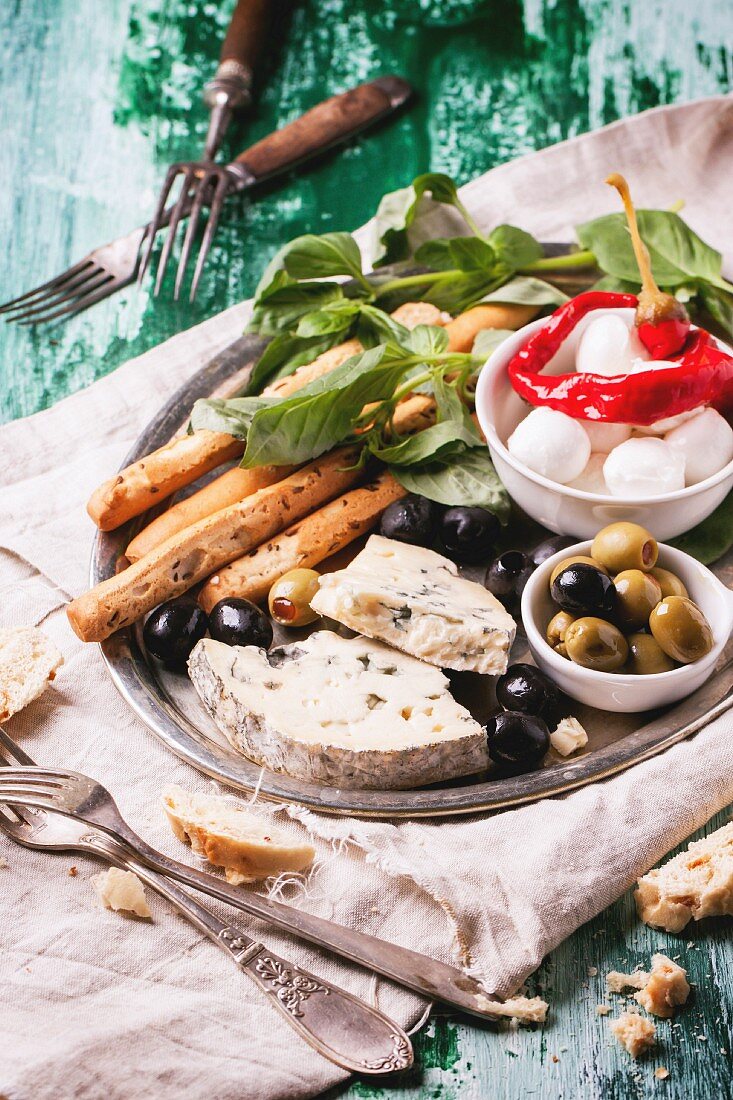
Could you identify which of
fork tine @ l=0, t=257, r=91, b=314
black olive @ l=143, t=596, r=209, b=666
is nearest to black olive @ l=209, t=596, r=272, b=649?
black olive @ l=143, t=596, r=209, b=666

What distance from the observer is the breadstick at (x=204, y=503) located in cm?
230

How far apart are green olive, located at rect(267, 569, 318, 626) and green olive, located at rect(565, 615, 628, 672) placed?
51cm

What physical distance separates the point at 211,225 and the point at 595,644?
175cm

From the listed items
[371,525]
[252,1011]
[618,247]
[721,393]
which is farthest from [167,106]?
[252,1011]

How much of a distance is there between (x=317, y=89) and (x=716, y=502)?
2.15 meters

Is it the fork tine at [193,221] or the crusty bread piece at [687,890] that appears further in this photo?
the fork tine at [193,221]

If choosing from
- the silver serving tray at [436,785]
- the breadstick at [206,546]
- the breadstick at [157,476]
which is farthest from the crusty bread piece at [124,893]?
the breadstick at [157,476]

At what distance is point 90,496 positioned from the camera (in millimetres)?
2445

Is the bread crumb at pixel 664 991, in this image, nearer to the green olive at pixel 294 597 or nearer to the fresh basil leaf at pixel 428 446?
the green olive at pixel 294 597

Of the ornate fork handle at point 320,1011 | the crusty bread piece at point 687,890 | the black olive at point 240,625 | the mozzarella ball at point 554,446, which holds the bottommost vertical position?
the crusty bread piece at point 687,890

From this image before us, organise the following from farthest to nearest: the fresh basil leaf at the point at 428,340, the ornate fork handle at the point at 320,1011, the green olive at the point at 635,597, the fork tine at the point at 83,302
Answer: the fork tine at the point at 83,302 → the fresh basil leaf at the point at 428,340 → the green olive at the point at 635,597 → the ornate fork handle at the point at 320,1011

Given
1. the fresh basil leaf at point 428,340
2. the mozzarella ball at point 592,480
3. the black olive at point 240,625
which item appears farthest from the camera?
the fresh basil leaf at point 428,340

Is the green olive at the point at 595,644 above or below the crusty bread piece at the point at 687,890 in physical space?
above

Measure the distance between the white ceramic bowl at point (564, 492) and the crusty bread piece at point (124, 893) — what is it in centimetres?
104
